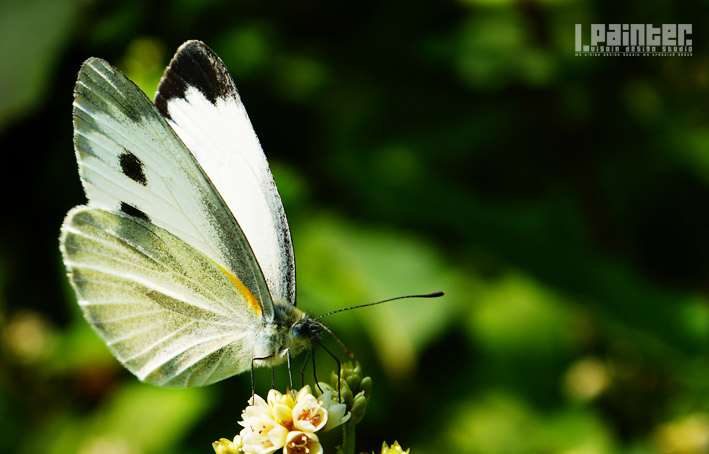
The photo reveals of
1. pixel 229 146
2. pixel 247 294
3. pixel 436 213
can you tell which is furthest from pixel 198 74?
pixel 436 213

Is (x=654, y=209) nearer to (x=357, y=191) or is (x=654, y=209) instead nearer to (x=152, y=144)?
(x=357, y=191)

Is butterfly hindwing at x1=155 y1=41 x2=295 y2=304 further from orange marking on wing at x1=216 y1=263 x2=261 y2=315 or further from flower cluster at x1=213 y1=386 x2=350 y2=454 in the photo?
flower cluster at x1=213 y1=386 x2=350 y2=454

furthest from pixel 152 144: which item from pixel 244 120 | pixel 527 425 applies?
pixel 527 425

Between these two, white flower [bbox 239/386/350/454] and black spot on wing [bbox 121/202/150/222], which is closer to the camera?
white flower [bbox 239/386/350/454]

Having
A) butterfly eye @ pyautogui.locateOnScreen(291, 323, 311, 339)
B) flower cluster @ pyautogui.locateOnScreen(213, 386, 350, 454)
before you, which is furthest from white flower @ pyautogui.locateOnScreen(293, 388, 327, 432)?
butterfly eye @ pyautogui.locateOnScreen(291, 323, 311, 339)

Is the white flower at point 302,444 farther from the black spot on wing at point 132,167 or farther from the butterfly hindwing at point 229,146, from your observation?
the black spot on wing at point 132,167

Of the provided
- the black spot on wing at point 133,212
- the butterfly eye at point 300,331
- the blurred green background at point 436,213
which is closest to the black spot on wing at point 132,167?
the black spot on wing at point 133,212
